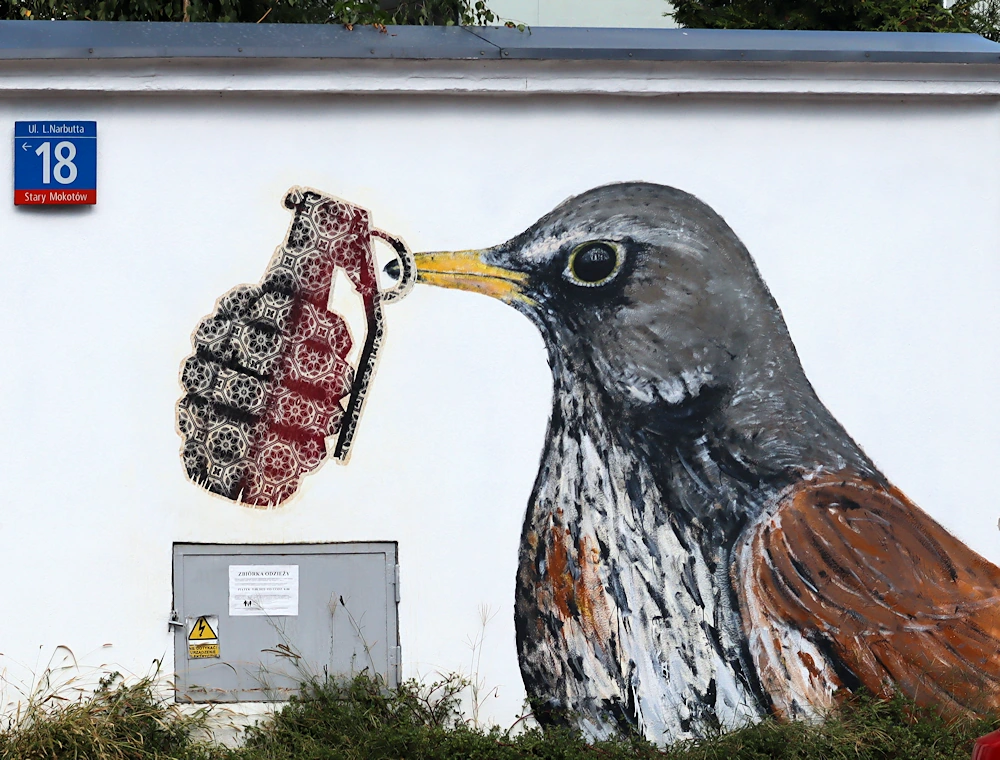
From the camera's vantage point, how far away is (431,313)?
15.7 ft

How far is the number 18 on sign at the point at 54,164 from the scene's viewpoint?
4.64m

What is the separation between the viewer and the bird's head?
4.86 metres

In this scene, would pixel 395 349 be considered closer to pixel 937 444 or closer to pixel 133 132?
pixel 133 132

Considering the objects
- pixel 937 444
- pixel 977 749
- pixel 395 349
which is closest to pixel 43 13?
pixel 395 349

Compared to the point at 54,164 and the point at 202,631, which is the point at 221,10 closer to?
the point at 54,164

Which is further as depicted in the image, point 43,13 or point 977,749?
point 43,13

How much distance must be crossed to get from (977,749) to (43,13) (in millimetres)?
8444

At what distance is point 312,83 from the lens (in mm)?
4703

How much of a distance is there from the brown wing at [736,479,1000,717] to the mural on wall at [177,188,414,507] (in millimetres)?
2149

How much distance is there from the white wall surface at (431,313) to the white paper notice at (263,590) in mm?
172

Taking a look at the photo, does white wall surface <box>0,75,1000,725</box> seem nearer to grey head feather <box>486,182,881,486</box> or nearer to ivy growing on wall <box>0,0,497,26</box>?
grey head feather <box>486,182,881,486</box>

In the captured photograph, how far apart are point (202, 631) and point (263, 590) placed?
35 centimetres

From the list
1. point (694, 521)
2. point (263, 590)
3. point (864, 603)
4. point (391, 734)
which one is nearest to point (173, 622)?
point (263, 590)

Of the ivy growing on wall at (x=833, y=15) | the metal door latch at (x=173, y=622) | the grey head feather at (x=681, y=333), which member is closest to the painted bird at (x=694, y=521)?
the grey head feather at (x=681, y=333)
